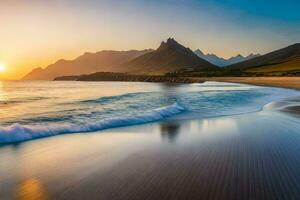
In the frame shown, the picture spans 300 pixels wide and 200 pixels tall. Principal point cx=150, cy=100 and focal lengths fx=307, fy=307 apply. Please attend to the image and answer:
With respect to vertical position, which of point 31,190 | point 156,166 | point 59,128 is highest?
point 31,190

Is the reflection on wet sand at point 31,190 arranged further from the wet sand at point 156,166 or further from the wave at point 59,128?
the wave at point 59,128

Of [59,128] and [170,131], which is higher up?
[59,128]

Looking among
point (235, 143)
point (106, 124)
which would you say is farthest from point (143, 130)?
point (235, 143)

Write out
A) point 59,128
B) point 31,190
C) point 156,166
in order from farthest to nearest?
point 59,128 → point 156,166 → point 31,190

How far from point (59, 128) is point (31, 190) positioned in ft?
17.9

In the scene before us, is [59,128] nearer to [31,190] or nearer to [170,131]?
[170,131]

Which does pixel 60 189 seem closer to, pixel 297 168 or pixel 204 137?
pixel 297 168

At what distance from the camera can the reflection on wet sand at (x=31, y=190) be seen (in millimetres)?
4266

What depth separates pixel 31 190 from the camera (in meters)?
4.55

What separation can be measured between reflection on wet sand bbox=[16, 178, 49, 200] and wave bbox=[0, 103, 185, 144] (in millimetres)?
3643

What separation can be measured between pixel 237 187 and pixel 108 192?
6.27 ft

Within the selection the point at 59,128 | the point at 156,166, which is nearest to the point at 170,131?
the point at 59,128

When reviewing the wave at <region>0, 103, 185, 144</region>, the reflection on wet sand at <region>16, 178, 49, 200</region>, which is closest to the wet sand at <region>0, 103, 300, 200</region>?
the reflection on wet sand at <region>16, 178, 49, 200</region>

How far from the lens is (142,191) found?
4465mm
